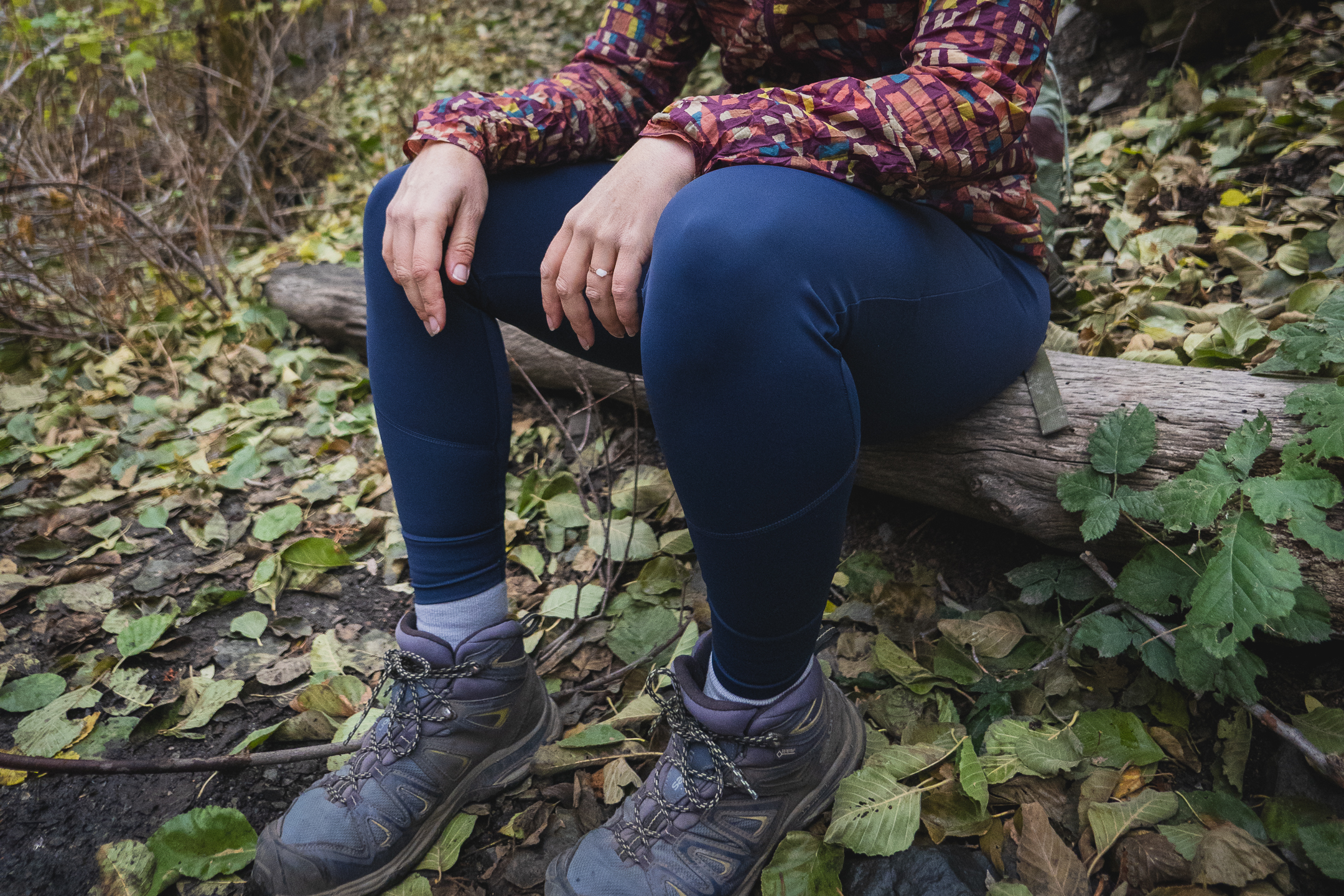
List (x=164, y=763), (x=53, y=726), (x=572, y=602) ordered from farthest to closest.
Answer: (x=572, y=602) < (x=53, y=726) < (x=164, y=763)

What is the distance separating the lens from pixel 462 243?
3.27 feet

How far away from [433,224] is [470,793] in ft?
2.78

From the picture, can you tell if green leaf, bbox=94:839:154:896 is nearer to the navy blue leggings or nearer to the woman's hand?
the navy blue leggings

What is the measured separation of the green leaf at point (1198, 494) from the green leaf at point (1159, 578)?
0.05 meters

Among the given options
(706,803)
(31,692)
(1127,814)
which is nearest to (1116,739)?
(1127,814)

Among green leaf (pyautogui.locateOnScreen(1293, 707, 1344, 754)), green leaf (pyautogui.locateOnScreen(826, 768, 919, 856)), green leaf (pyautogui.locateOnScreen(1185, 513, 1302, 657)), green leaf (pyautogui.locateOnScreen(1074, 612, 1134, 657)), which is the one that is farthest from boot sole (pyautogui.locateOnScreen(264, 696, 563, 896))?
green leaf (pyautogui.locateOnScreen(1293, 707, 1344, 754))

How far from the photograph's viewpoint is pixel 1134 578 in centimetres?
103

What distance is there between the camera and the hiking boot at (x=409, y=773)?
1.03 meters

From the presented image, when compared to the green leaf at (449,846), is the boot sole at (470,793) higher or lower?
higher

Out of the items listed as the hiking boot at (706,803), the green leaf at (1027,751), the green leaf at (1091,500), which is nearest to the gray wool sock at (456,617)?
the hiking boot at (706,803)

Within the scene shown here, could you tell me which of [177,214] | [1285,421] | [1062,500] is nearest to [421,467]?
[1062,500]

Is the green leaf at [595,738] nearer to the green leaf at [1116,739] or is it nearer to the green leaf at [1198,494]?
the green leaf at [1116,739]

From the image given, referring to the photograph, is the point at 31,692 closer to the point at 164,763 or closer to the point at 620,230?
the point at 164,763

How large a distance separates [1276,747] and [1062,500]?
40 cm
